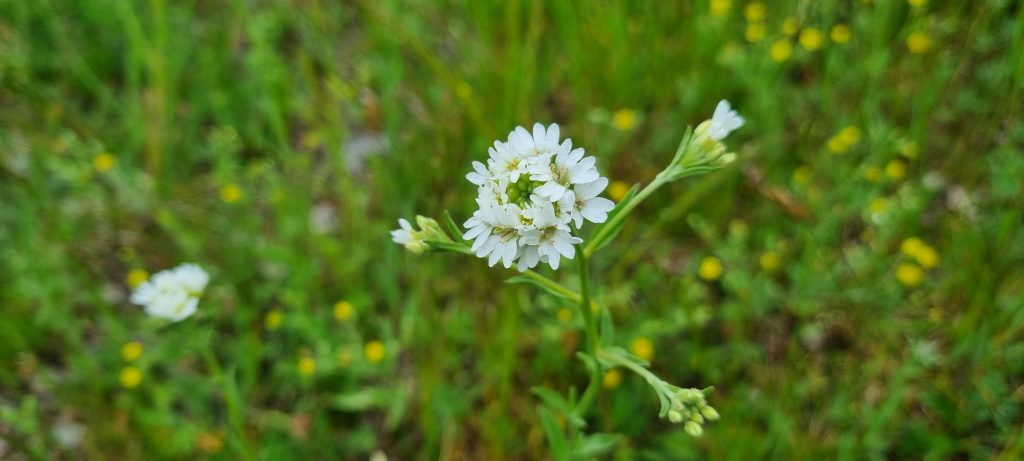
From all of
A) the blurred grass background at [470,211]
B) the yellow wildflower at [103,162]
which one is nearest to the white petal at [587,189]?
the blurred grass background at [470,211]

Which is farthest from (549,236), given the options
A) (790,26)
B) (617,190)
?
(790,26)

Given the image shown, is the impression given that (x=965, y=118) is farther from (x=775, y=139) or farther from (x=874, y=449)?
(x=874, y=449)

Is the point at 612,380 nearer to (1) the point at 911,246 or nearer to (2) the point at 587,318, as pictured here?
(2) the point at 587,318

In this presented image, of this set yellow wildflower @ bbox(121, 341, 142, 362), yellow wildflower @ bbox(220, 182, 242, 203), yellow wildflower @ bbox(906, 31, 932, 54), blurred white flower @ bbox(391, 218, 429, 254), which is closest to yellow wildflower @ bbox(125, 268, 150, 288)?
yellow wildflower @ bbox(121, 341, 142, 362)

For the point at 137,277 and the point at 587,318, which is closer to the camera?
the point at 587,318

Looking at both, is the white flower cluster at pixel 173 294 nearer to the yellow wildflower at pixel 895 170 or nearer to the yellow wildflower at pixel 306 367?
the yellow wildflower at pixel 306 367

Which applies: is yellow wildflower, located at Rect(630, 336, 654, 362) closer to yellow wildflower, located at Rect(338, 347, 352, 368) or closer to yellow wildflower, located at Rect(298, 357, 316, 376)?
yellow wildflower, located at Rect(338, 347, 352, 368)
